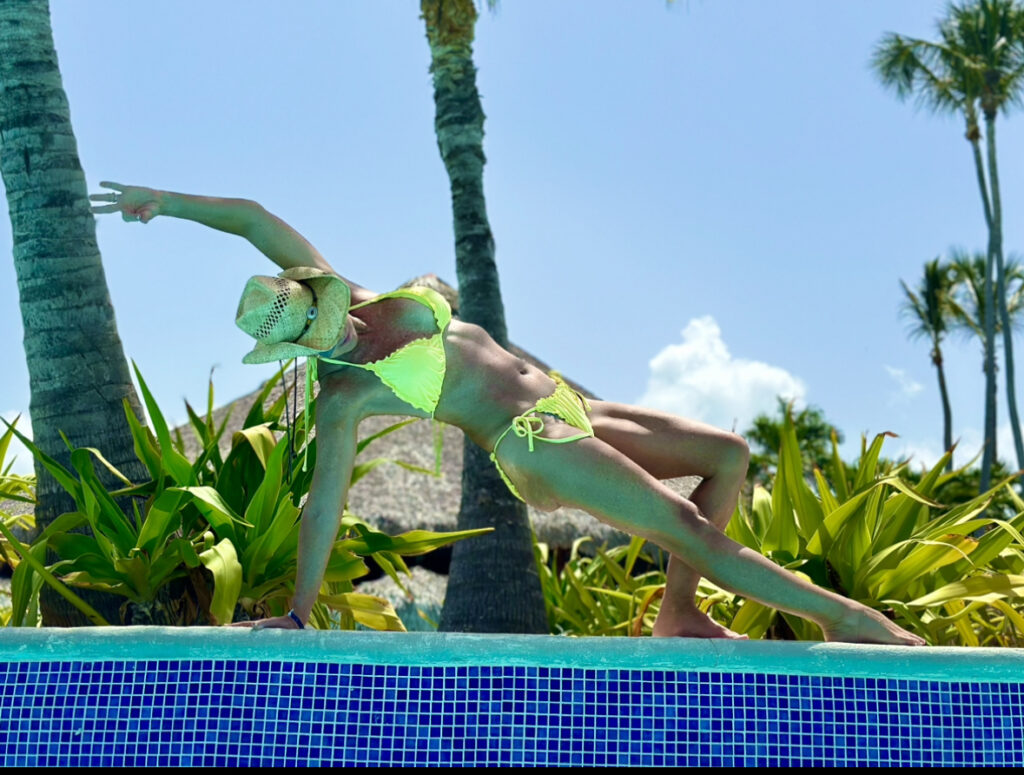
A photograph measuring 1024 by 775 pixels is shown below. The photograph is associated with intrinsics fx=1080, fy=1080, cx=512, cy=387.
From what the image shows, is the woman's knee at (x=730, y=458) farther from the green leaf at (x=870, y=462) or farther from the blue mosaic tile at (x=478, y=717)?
the green leaf at (x=870, y=462)

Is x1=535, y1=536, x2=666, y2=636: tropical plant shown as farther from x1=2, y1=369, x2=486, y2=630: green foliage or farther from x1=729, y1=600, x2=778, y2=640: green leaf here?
x1=2, y1=369, x2=486, y2=630: green foliage

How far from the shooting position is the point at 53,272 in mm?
4645

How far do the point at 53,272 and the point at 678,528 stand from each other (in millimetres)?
2985

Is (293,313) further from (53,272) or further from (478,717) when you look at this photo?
(53,272)

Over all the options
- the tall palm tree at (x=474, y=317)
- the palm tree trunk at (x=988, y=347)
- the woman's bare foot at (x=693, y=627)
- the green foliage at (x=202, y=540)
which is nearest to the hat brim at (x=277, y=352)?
the green foliage at (x=202, y=540)

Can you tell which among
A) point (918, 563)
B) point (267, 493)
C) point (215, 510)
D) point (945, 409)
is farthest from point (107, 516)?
point (945, 409)

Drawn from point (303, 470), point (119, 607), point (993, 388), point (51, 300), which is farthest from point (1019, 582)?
point (993, 388)

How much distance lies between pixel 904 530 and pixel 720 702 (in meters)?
1.97

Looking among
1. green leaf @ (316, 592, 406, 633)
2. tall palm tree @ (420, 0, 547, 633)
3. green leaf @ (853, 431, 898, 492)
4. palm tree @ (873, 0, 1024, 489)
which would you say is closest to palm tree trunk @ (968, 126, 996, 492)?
palm tree @ (873, 0, 1024, 489)

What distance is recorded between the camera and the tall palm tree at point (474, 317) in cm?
707

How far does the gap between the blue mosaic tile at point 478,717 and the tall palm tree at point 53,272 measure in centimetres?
144

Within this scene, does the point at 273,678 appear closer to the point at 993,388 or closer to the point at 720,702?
the point at 720,702

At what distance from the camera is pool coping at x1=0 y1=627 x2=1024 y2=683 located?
297 cm

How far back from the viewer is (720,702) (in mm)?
2969
